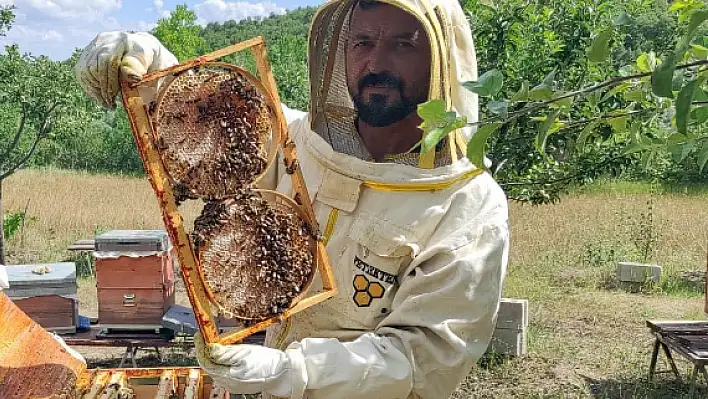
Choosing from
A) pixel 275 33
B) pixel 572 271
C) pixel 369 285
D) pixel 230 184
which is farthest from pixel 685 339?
pixel 275 33

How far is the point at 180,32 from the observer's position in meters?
31.9

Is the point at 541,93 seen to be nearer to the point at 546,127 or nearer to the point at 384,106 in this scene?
the point at 546,127

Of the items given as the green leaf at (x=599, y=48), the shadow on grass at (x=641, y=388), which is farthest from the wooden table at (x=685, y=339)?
the green leaf at (x=599, y=48)

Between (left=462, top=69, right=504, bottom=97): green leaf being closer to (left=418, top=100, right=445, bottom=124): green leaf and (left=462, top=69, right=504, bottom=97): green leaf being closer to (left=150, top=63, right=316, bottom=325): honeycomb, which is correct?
(left=418, top=100, right=445, bottom=124): green leaf

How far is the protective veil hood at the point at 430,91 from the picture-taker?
2.11 meters

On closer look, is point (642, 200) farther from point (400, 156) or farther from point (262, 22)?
point (262, 22)

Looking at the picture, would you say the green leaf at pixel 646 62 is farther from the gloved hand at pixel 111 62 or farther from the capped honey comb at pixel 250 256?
the gloved hand at pixel 111 62

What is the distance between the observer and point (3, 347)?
2318 mm

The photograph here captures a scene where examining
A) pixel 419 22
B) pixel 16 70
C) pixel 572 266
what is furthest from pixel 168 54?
pixel 572 266

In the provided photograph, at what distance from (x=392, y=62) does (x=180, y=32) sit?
103 feet

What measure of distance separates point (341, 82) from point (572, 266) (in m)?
8.40

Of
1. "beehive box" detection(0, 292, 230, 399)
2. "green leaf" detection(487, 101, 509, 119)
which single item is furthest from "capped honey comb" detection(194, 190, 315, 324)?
"green leaf" detection(487, 101, 509, 119)

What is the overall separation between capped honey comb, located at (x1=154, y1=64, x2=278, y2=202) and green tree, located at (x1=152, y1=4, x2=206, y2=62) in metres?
27.5

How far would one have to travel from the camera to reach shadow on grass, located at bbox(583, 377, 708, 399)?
5.66 m
